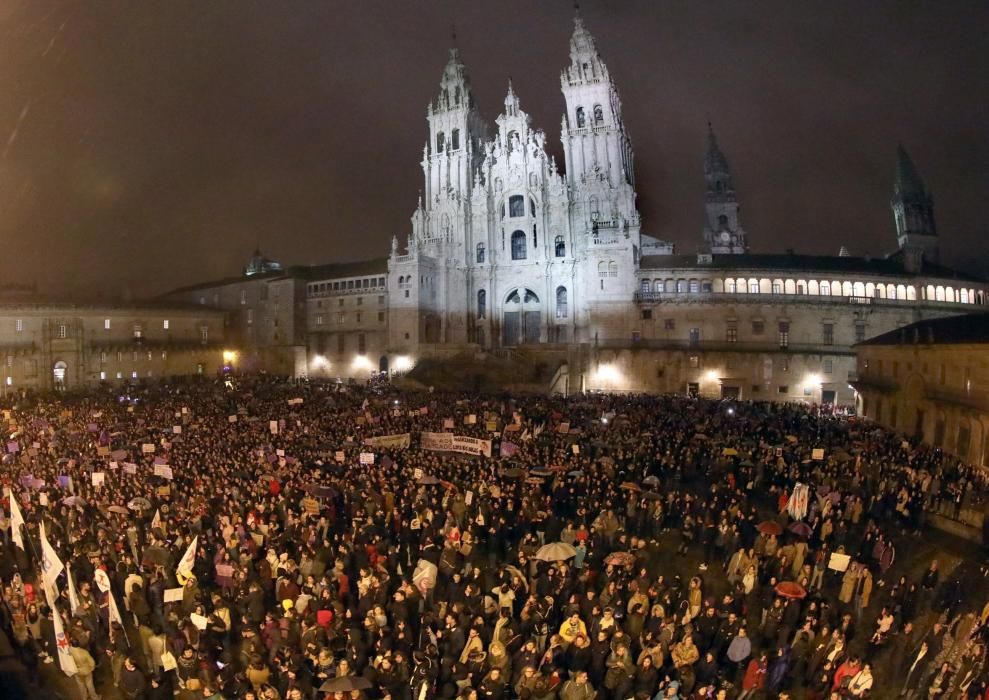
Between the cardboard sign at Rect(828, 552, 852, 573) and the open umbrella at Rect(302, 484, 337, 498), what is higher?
the open umbrella at Rect(302, 484, 337, 498)

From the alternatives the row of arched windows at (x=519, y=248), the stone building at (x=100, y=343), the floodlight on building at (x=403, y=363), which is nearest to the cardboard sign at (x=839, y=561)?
the floodlight on building at (x=403, y=363)

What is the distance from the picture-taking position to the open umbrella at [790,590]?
435 inches

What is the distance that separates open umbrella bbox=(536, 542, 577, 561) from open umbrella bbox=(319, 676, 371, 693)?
4.66 meters

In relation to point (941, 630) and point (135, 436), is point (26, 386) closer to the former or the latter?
point (135, 436)

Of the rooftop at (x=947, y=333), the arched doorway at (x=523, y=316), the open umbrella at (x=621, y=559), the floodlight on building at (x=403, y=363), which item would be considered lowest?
the open umbrella at (x=621, y=559)

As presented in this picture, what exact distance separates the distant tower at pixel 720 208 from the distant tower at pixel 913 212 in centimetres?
1741

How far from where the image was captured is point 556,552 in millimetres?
12516

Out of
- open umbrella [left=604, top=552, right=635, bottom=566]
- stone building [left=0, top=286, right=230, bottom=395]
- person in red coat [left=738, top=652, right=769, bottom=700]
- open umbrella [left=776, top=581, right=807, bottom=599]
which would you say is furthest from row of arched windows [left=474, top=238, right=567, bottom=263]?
person in red coat [left=738, top=652, right=769, bottom=700]

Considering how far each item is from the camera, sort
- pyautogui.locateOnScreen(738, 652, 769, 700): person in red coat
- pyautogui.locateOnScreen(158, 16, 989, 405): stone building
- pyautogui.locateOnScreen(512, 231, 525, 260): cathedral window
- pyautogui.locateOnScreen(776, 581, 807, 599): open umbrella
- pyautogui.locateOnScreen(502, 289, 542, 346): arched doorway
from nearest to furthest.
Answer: pyautogui.locateOnScreen(738, 652, 769, 700): person in red coat, pyautogui.locateOnScreen(776, 581, 807, 599): open umbrella, pyautogui.locateOnScreen(158, 16, 989, 405): stone building, pyautogui.locateOnScreen(502, 289, 542, 346): arched doorway, pyautogui.locateOnScreen(512, 231, 525, 260): cathedral window

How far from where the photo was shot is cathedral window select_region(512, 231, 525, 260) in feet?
205

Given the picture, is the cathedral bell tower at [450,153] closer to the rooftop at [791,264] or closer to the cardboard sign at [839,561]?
the rooftop at [791,264]

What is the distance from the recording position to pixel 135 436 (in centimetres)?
2677

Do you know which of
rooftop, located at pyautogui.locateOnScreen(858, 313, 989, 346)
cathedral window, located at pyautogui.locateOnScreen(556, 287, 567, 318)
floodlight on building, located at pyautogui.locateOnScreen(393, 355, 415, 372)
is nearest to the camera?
rooftop, located at pyautogui.locateOnScreen(858, 313, 989, 346)

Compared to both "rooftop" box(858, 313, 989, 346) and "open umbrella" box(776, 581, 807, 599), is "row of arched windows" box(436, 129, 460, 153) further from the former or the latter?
"open umbrella" box(776, 581, 807, 599)
